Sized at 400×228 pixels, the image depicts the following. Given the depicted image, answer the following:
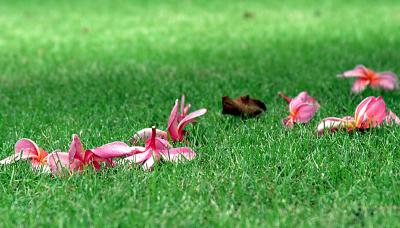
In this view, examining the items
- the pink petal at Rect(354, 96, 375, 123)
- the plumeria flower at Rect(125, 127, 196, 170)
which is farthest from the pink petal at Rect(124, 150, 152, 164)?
the pink petal at Rect(354, 96, 375, 123)

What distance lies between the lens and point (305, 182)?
206cm

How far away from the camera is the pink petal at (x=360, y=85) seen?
3354 mm

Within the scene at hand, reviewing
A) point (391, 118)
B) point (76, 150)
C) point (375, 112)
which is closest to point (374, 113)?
point (375, 112)

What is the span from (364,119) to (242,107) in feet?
1.90

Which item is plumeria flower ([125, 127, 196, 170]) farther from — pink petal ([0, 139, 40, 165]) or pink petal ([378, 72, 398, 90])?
pink petal ([378, 72, 398, 90])

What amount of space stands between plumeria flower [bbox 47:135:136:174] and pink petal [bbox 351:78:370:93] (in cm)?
147

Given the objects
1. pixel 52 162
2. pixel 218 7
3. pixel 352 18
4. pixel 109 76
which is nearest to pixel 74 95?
pixel 109 76

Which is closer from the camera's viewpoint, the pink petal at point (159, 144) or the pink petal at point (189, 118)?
the pink petal at point (159, 144)

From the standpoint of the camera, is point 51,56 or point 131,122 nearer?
point 131,122

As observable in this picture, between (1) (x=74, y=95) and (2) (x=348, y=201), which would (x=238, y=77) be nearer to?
(1) (x=74, y=95)

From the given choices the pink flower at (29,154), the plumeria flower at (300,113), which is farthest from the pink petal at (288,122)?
the pink flower at (29,154)

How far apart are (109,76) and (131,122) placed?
4.35ft

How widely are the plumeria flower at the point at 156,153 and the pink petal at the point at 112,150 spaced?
0.09ft

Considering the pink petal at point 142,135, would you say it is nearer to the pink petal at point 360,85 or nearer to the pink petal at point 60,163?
the pink petal at point 60,163
